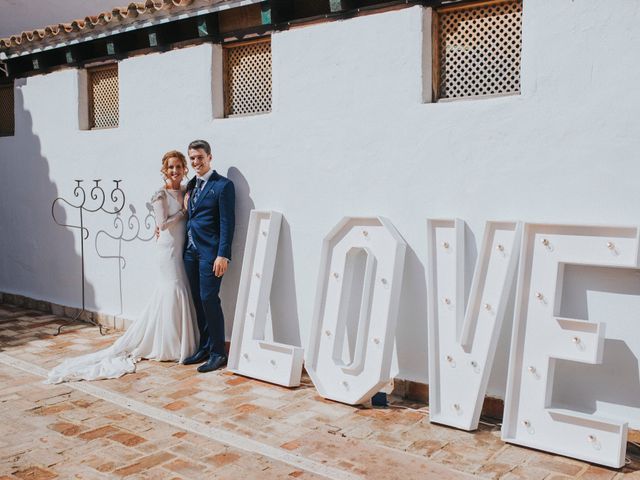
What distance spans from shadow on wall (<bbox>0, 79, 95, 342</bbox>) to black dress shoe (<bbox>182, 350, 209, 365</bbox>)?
7.99 feet

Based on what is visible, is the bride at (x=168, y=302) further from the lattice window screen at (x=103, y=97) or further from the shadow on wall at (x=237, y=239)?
the lattice window screen at (x=103, y=97)

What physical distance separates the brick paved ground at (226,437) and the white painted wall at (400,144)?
66 cm

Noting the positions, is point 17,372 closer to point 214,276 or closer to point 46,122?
point 214,276

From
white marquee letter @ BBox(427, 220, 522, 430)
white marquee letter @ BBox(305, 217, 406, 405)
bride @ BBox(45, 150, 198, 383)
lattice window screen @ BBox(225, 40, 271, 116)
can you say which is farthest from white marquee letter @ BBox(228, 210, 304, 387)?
white marquee letter @ BBox(427, 220, 522, 430)

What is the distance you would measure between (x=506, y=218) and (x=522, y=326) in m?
0.81

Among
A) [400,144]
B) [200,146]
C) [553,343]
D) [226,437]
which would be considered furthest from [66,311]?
[553,343]

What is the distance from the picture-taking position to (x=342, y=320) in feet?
18.7

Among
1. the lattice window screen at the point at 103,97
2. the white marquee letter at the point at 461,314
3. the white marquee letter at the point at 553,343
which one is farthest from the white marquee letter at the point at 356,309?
the lattice window screen at the point at 103,97

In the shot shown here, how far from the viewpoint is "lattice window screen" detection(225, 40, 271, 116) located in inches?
266

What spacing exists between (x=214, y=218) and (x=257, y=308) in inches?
39.1

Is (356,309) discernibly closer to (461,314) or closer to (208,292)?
(461,314)

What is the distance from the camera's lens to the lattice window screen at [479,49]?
Answer: 17.0 feet

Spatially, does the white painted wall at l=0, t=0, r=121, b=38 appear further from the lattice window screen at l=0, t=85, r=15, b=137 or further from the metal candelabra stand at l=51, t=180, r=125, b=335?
the metal candelabra stand at l=51, t=180, r=125, b=335

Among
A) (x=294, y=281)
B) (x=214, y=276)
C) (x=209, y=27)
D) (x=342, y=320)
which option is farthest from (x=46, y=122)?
(x=342, y=320)
